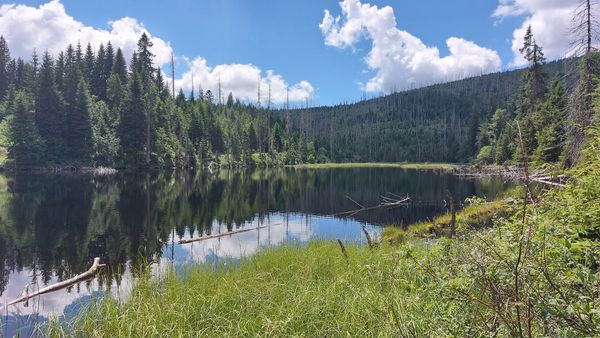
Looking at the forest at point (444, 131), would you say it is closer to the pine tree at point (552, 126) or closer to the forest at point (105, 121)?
the pine tree at point (552, 126)

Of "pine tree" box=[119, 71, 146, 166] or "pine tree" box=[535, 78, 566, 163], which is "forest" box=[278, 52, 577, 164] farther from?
"pine tree" box=[119, 71, 146, 166]

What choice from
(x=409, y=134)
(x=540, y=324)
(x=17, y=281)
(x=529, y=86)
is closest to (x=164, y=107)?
(x=529, y=86)

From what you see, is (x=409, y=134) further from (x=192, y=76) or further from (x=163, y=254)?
(x=163, y=254)

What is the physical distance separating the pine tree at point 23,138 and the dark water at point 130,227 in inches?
1060

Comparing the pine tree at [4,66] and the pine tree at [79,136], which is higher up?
the pine tree at [4,66]

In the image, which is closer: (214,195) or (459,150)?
(214,195)

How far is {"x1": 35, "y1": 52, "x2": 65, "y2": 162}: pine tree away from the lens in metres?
63.8

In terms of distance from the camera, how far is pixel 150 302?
24.2ft

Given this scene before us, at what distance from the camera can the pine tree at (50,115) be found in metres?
63.8

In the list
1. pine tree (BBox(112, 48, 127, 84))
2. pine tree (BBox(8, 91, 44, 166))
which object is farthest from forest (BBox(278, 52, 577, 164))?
pine tree (BBox(8, 91, 44, 166))

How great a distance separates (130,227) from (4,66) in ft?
328

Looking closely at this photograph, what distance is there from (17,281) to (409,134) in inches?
5827

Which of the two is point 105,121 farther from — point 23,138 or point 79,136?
point 23,138

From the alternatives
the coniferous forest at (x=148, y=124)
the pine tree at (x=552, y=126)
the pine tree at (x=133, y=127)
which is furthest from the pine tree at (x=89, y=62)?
the pine tree at (x=552, y=126)
